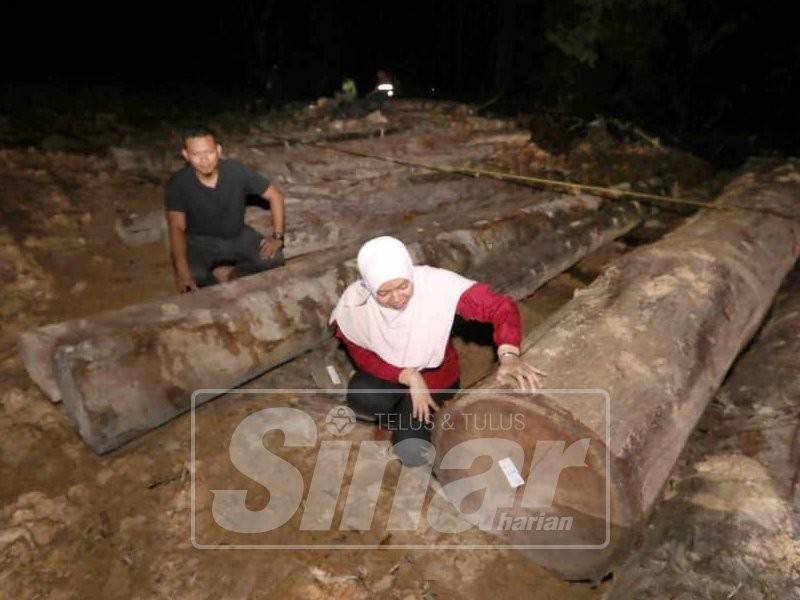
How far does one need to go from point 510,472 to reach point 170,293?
2889 mm

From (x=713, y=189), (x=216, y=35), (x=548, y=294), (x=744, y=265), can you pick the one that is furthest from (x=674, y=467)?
(x=216, y=35)

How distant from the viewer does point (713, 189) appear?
5.58 metres

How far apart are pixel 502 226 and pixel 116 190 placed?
3819mm

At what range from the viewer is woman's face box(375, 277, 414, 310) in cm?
222

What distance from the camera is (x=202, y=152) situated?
127 inches

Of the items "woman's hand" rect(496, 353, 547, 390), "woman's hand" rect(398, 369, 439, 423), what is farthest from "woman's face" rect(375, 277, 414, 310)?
"woman's hand" rect(496, 353, 547, 390)

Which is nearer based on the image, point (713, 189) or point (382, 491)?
point (382, 491)

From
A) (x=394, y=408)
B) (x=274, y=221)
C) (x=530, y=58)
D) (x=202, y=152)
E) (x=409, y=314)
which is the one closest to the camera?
(x=409, y=314)

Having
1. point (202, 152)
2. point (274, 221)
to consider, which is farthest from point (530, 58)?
point (202, 152)

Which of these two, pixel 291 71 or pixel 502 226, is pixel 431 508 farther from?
pixel 291 71

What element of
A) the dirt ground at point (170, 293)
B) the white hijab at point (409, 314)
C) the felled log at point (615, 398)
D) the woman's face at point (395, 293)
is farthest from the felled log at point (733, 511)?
the woman's face at point (395, 293)

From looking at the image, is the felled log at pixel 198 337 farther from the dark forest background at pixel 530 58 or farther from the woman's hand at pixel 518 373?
the dark forest background at pixel 530 58

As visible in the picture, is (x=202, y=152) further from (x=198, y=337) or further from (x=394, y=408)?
(x=394, y=408)

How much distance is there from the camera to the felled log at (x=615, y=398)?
6.57ft
